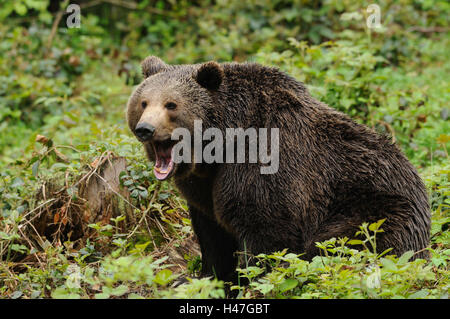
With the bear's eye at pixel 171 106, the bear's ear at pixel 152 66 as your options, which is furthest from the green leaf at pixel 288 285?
the bear's ear at pixel 152 66

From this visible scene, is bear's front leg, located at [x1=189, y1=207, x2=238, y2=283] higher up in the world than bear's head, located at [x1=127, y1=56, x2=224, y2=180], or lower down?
lower down

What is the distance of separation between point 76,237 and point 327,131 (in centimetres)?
311

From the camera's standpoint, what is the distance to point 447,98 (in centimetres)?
959

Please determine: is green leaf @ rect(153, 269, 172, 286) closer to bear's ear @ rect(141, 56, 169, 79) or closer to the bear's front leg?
the bear's front leg

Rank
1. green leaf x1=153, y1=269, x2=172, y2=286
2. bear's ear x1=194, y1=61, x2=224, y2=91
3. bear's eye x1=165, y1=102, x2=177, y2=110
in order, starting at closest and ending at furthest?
green leaf x1=153, y1=269, x2=172, y2=286 → bear's eye x1=165, y1=102, x2=177, y2=110 → bear's ear x1=194, y1=61, x2=224, y2=91

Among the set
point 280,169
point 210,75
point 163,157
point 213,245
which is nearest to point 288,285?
point 280,169

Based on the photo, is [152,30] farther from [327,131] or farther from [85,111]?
[327,131]

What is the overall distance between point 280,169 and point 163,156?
111 centimetres

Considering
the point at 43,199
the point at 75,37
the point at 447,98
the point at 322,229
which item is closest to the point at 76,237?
the point at 43,199

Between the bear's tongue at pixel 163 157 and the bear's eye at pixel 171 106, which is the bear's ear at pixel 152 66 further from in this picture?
the bear's tongue at pixel 163 157

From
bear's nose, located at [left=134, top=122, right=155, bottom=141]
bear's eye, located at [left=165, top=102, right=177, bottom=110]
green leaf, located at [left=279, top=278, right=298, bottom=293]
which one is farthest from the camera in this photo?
bear's eye, located at [left=165, top=102, right=177, bottom=110]

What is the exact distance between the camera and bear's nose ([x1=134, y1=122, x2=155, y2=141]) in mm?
5277

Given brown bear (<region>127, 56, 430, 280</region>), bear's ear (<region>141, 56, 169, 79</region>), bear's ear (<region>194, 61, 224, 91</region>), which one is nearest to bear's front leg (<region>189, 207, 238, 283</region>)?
brown bear (<region>127, 56, 430, 280</region>)

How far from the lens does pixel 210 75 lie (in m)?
5.75
